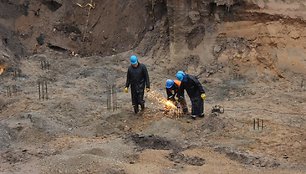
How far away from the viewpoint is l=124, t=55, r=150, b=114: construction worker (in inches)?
491

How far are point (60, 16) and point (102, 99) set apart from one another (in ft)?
22.0

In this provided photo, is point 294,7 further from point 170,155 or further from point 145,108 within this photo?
point 170,155

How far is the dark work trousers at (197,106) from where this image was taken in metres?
12.3

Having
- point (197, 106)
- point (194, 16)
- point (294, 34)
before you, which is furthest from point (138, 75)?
point (294, 34)

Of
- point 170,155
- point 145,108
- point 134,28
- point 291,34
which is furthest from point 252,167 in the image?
point 134,28

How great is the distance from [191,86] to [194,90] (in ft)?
0.39

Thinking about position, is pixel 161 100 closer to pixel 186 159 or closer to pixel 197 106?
pixel 197 106

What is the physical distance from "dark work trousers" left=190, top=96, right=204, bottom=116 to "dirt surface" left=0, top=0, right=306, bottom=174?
0.25 metres

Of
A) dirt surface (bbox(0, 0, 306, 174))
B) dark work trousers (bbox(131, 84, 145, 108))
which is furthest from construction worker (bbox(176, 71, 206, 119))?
dark work trousers (bbox(131, 84, 145, 108))

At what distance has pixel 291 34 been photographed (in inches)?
625

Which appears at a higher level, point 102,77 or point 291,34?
point 291,34

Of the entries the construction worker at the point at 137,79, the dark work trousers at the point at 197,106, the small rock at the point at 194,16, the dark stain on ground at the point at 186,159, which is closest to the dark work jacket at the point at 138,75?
the construction worker at the point at 137,79

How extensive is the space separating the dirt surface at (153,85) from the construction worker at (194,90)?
279 mm

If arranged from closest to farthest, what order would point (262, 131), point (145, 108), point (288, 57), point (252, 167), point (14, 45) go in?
point (252, 167), point (262, 131), point (145, 108), point (288, 57), point (14, 45)
